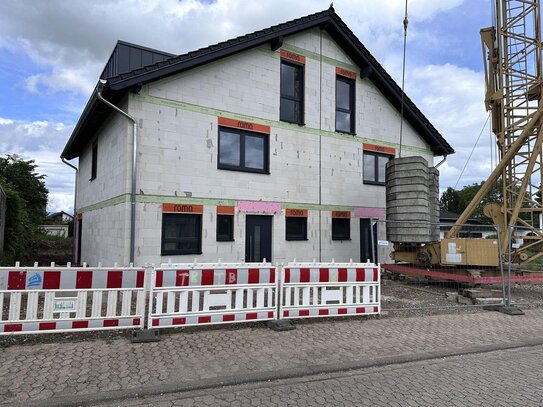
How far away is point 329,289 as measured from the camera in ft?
22.4

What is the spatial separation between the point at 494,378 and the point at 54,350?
541 centimetres

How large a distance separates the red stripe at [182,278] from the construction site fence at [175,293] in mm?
15

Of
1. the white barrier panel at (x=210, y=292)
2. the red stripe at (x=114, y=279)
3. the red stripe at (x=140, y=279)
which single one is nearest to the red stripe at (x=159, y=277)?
the white barrier panel at (x=210, y=292)

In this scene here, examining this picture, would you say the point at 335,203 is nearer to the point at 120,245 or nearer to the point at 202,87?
the point at 202,87

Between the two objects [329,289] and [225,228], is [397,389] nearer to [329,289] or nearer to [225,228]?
[329,289]

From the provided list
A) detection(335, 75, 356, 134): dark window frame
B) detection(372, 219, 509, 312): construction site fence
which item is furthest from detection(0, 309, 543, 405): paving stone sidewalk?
detection(335, 75, 356, 134): dark window frame

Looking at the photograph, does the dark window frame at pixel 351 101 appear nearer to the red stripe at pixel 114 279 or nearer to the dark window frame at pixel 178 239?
the dark window frame at pixel 178 239

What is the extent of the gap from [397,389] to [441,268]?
805cm

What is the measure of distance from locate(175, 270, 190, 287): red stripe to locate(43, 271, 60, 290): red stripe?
161 centimetres

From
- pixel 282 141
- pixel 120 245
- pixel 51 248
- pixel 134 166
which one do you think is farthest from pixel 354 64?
pixel 51 248

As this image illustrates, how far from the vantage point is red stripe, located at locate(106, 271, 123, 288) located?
5.57 m

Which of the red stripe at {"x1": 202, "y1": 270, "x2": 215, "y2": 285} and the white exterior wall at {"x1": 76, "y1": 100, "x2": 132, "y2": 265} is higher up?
the white exterior wall at {"x1": 76, "y1": 100, "x2": 132, "y2": 265}

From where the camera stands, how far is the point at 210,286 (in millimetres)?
6012

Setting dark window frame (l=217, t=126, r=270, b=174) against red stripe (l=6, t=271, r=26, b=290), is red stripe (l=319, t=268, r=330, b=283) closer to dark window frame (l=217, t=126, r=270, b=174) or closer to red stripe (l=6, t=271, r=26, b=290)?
red stripe (l=6, t=271, r=26, b=290)
